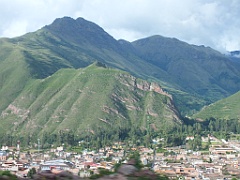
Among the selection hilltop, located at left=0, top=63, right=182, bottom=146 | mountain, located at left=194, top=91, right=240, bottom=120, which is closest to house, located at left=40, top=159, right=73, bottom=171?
hilltop, located at left=0, top=63, right=182, bottom=146

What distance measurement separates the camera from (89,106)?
495 ft

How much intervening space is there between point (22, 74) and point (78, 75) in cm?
3372

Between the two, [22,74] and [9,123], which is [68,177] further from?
[22,74]

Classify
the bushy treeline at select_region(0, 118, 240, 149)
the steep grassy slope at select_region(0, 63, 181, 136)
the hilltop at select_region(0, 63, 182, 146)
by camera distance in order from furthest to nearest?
the steep grassy slope at select_region(0, 63, 181, 136) → the hilltop at select_region(0, 63, 182, 146) → the bushy treeline at select_region(0, 118, 240, 149)

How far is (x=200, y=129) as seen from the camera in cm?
13988

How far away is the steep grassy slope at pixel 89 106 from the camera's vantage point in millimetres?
143750

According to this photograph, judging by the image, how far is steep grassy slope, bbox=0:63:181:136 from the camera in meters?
144

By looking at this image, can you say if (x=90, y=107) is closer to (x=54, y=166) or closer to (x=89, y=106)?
(x=89, y=106)

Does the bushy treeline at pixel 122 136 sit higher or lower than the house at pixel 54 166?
higher

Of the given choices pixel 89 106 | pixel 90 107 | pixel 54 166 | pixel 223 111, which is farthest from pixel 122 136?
pixel 54 166

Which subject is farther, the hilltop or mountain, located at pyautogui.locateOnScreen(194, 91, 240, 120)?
mountain, located at pyautogui.locateOnScreen(194, 91, 240, 120)

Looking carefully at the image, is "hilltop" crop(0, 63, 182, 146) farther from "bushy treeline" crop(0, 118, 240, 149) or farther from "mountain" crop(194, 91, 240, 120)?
"mountain" crop(194, 91, 240, 120)

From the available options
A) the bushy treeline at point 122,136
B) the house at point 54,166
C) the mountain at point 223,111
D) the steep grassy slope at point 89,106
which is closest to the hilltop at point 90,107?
the steep grassy slope at point 89,106

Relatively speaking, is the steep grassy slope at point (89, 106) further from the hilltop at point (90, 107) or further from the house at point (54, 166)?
the house at point (54, 166)
